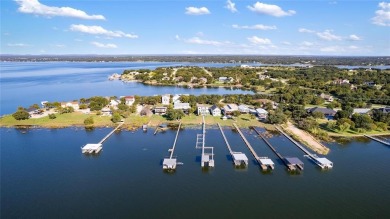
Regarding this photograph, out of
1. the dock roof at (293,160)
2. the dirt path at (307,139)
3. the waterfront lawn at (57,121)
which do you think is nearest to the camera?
the dock roof at (293,160)

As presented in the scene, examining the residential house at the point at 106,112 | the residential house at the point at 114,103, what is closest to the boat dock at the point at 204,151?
the residential house at the point at 106,112

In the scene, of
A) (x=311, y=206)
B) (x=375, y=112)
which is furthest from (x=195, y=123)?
(x=375, y=112)

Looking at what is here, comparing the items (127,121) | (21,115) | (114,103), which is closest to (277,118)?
(127,121)

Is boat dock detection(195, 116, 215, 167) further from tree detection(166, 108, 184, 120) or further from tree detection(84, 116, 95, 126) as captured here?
tree detection(84, 116, 95, 126)

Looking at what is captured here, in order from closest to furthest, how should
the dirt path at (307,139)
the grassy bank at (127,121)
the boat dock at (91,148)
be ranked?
the boat dock at (91,148)
the dirt path at (307,139)
the grassy bank at (127,121)

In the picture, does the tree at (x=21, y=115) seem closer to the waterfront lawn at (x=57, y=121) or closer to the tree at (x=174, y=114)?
the waterfront lawn at (x=57, y=121)

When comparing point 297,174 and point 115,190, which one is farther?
point 297,174

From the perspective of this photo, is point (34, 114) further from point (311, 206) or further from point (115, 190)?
point (311, 206)
